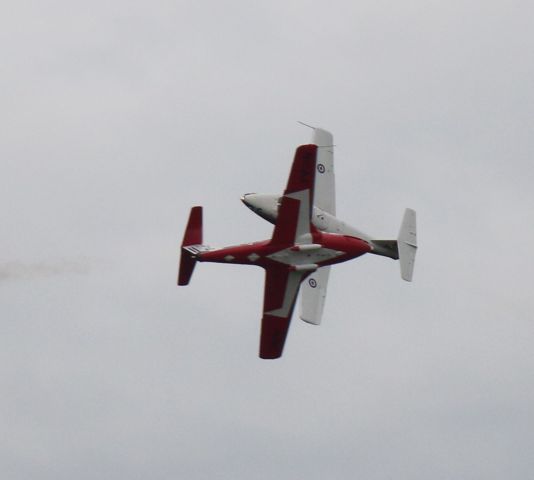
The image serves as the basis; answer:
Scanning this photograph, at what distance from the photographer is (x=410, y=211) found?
74812 millimetres

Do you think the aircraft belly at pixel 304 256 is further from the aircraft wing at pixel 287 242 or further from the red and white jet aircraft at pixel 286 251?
the aircraft wing at pixel 287 242

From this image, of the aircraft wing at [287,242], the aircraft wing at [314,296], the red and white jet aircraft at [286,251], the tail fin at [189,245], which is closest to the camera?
the aircraft wing at [287,242]

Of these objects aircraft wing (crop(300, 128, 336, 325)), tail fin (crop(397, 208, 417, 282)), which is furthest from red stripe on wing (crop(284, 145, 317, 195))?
tail fin (crop(397, 208, 417, 282))

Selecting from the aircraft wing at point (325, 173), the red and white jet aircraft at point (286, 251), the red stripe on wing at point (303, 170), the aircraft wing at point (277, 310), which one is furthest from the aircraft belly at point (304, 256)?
the aircraft wing at point (325, 173)

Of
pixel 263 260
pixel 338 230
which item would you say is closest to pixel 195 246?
pixel 263 260

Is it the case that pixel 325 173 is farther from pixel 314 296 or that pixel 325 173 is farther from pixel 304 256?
pixel 304 256

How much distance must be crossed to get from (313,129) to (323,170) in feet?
A: 6.83

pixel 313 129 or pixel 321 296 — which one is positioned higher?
pixel 313 129

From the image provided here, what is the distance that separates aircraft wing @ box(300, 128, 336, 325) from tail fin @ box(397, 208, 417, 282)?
322cm

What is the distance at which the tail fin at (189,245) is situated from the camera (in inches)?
2648

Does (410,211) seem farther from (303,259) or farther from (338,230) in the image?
(303,259)

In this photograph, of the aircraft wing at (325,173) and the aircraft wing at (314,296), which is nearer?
the aircraft wing at (314,296)

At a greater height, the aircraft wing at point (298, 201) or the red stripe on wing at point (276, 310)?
the aircraft wing at point (298, 201)

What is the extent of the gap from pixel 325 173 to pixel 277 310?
944 centimetres
